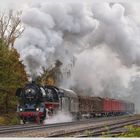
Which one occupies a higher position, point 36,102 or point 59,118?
point 36,102

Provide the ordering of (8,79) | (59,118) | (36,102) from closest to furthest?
(36,102), (59,118), (8,79)

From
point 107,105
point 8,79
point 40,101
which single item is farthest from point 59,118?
point 107,105

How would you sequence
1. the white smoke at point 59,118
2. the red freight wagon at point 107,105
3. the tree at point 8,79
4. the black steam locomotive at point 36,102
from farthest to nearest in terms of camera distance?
the red freight wagon at point 107,105
the tree at point 8,79
the white smoke at point 59,118
the black steam locomotive at point 36,102

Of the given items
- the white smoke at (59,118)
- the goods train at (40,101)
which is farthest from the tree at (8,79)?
the white smoke at (59,118)

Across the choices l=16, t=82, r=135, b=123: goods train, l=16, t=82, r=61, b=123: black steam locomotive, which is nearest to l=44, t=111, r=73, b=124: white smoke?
l=16, t=82, r=135, b=123: goods train

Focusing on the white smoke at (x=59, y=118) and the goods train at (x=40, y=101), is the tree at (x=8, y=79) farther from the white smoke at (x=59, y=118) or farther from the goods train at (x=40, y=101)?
the white smoke at (x=59, y=118)

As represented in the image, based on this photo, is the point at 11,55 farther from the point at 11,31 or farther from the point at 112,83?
the point at 112,83

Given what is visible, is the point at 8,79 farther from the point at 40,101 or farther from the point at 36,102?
the point at 40,101

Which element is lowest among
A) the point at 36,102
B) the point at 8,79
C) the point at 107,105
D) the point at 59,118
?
the point at 59,118

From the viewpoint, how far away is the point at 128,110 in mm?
68312

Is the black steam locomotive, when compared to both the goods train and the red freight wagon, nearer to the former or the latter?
the goods train

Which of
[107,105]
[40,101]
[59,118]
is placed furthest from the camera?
[107,105]

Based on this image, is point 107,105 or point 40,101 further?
point 107,105

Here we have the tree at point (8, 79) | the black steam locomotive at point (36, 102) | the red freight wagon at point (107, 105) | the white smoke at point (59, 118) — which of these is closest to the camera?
the black steam locomotive at point (36, 102)
